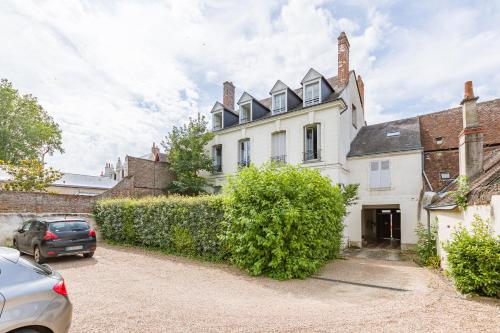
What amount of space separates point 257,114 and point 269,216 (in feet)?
A: 36.3

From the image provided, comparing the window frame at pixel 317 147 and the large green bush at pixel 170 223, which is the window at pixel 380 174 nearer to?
the window frame at pixel 317 147

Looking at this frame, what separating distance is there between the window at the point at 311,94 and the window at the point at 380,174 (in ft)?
14.7

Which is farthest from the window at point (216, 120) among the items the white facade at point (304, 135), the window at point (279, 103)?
the window at point (279, 103)

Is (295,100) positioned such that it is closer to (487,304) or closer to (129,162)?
(129,162)

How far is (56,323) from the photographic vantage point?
2898 mm

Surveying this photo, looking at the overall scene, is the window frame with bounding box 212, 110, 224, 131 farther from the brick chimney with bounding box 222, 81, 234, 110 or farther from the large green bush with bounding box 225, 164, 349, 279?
the large green bush with bounding box 225, 164, 349, 279

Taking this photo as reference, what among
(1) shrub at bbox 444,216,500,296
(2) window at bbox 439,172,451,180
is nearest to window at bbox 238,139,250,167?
(2) window at bbox 439,172,451,180

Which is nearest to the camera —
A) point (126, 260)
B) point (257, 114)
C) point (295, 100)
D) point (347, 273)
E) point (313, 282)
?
point (313, 282)

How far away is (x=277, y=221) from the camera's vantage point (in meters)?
7.24

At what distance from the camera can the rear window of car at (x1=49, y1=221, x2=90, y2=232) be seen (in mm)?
8797

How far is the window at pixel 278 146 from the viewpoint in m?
15.6

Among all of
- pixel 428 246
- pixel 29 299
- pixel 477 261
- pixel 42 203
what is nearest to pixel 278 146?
pixel 428 246

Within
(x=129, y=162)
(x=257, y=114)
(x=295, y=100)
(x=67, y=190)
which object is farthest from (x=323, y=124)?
(x=67, y=190)

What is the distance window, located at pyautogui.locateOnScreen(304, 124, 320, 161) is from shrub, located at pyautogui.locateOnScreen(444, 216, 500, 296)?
8.91 metres
